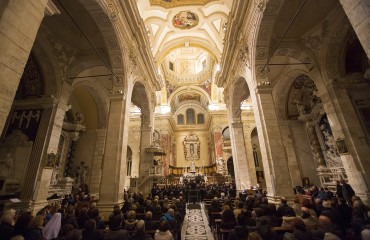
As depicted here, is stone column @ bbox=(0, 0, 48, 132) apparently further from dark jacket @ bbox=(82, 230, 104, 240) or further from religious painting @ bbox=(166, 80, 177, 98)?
religious painting @ bbox=(166, 80, 177, 98)

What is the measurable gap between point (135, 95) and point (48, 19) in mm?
6450

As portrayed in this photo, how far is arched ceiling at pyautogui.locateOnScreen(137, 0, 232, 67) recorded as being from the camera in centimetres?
1181

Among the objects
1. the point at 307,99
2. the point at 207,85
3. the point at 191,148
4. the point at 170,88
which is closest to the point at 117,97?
the point at 307,99

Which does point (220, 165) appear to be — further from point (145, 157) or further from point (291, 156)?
point (145, 157)

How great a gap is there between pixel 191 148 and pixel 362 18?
74.1 ft

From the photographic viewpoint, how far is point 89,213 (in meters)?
4.20

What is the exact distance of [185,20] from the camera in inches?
528

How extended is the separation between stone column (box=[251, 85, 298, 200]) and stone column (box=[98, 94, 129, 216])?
5046mm

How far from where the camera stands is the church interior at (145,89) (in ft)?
19.6

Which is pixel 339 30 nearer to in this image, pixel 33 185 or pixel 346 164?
pixel 346 164

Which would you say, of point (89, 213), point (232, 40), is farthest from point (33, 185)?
point (232, 40)

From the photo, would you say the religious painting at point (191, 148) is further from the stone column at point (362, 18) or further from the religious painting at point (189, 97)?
the stone column at point (362, 18)

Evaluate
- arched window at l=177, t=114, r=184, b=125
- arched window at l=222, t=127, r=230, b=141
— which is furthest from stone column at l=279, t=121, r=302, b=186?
arched window at l=177, t=114, r=184, b=125

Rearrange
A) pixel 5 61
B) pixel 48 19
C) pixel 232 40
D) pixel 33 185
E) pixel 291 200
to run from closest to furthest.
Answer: pixel 5 61 < pixel 291 200 < pixel 33 185 < pixel 48 19 < pixel 232 40
